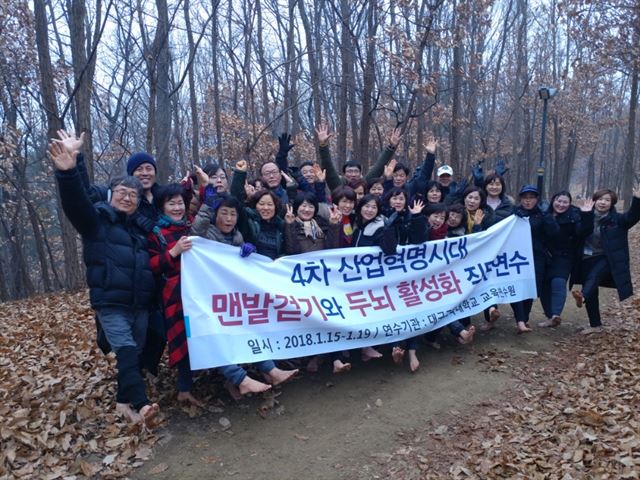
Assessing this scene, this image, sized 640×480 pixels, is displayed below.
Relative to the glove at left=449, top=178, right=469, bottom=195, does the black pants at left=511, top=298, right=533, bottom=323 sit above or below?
below

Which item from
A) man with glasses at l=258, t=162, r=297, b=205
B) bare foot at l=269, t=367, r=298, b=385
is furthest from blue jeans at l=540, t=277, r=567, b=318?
bare foot at l=269, t=367, r=298, b=385

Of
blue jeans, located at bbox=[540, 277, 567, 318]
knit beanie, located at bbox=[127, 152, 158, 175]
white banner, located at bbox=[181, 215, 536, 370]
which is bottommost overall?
blue jeans, located at bbox=[540, 277, 567, 318]

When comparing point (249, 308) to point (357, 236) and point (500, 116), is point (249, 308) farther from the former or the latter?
point (500, 116)

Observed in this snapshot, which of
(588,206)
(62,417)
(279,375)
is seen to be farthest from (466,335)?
(62,417)

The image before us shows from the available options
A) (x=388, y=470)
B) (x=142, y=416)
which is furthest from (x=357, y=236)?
(x=142, y=416)

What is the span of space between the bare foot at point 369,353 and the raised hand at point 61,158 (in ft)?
12.6

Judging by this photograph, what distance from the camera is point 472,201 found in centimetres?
697

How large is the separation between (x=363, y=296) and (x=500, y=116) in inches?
1436

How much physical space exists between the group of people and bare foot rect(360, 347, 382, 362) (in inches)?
0.7

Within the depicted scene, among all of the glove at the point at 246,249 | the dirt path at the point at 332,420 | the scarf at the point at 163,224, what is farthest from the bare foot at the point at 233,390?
the scarf at the point at 163,224

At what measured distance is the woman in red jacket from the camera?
4828mm

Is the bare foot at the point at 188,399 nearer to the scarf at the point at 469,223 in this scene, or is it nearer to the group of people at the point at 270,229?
the group of people at the point at 270,229

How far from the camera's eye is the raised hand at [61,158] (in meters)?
3.93

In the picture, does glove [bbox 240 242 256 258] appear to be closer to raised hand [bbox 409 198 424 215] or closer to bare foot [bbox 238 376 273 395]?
bare foot [bbox 238 376 273 395]
